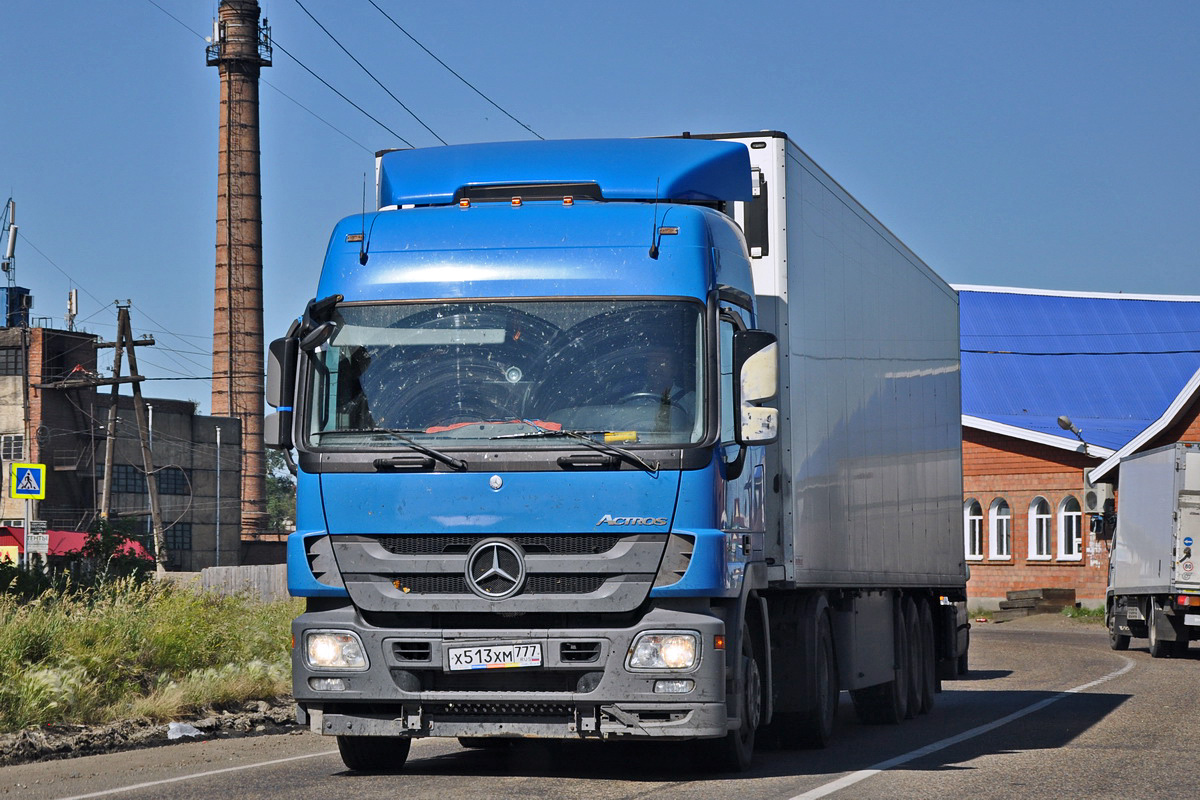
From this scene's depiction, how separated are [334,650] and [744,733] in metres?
2.56

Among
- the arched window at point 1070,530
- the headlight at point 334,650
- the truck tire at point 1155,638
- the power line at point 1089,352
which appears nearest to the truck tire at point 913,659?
the headlight at point 334,650

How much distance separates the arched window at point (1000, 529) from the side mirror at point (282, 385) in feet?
147

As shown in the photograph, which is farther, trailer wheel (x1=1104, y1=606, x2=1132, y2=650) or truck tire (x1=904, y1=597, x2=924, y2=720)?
trailer wheel (x1=1104, y1=606, x2=1132, y2=650)

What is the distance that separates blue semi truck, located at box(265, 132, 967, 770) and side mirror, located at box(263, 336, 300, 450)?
14mm

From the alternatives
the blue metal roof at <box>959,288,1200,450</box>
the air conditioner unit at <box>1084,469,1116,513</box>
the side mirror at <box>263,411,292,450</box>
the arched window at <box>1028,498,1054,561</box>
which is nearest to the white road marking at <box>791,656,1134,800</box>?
the side mirror at <box>263,411,292,450</box>

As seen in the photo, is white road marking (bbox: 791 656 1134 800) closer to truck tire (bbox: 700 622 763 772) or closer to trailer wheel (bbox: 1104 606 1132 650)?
truck tire (bbox: 700 622 763 772)

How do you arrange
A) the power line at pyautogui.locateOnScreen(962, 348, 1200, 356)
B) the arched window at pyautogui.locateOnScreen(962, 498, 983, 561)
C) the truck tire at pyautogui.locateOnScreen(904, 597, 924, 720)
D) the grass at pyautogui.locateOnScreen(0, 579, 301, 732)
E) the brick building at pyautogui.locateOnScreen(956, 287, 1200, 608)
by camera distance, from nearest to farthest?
the grass at pyautogui.locateOnScreen(0, 579, 301, 732) < the truck tire at pyautogui.locateOnScreen(904, 597, 924, 720) < the brick building at pyautogui.locateOnScreen(956, 287, 1200, 608) < the arched window at pyautogui.locateOnScreen(962, 498, 983, 561) < the power line at pyautogui.locateOnScreen(962, 348, 1200, 356)

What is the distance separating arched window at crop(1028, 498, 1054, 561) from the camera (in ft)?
167

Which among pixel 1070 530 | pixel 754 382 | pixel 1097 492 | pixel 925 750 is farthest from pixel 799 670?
pixel 1070 530

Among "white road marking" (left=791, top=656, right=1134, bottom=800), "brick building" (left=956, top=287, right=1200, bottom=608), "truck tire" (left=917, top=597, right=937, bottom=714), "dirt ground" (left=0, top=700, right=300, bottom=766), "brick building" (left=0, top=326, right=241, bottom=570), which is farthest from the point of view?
"brick building" (left=0, top=326, right=241, bottom=570)

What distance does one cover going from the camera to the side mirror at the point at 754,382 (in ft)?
29.7

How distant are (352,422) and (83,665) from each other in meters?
6.92

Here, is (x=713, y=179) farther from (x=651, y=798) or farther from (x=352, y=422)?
(x=651, y=798)

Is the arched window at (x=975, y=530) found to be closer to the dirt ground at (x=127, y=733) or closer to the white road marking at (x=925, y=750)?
the white road marking at (x=925, y=750)
